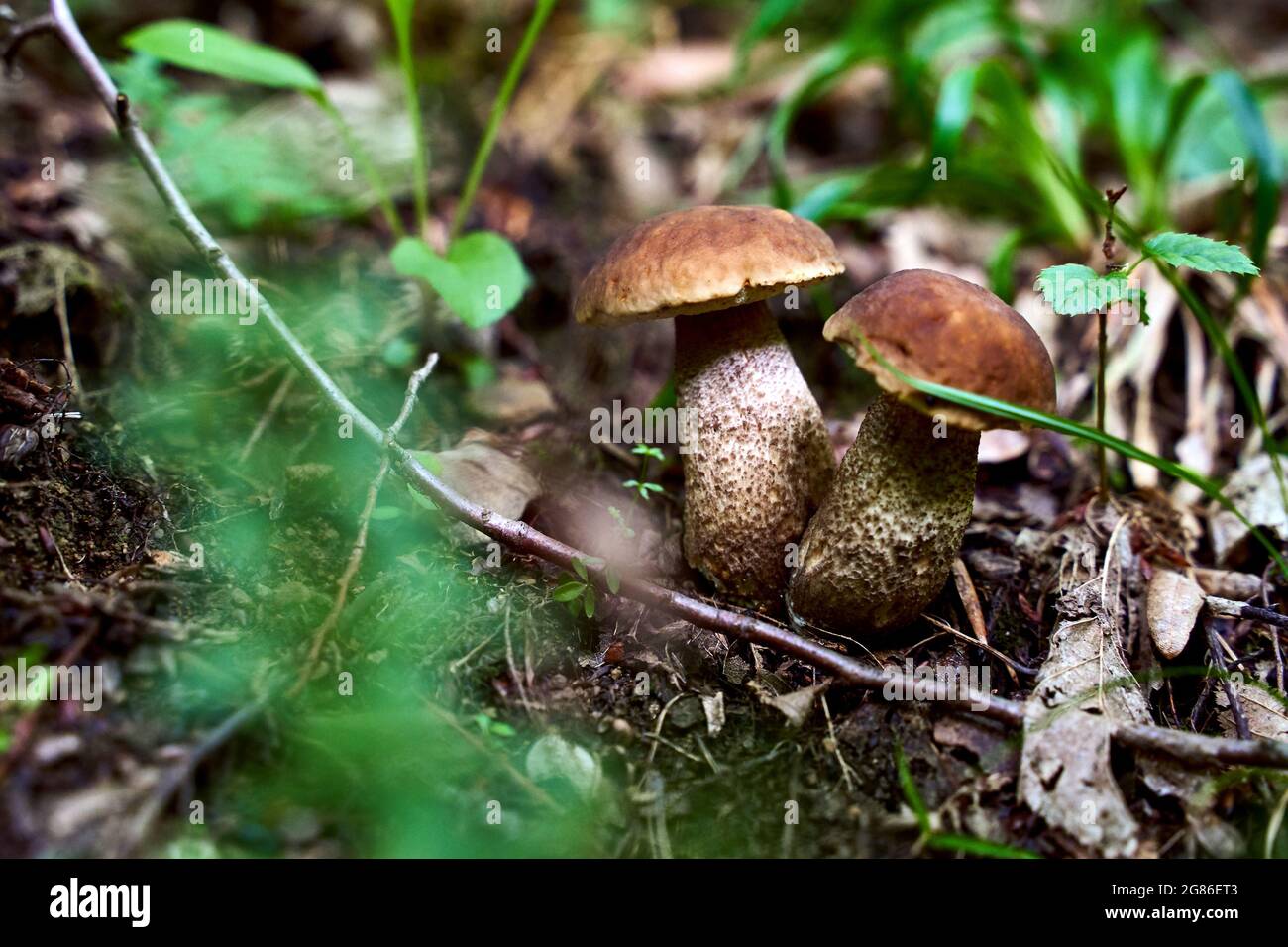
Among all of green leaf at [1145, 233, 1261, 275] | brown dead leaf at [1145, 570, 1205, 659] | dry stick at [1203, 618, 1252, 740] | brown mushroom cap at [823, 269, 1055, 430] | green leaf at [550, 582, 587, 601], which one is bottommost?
dry stick at [1203, 618, 1252, 740]

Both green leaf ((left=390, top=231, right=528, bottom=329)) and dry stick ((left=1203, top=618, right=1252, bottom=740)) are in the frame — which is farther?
green leaf ((left=390, top=231, right=528, bottom=329))

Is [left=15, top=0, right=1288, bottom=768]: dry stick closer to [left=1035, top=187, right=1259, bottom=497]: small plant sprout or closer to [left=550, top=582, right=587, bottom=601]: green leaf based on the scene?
[left=550, top=582, right=587, bottom=601]: green leaf

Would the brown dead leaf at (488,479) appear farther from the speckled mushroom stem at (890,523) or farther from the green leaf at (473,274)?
the speckled mushroom stem at (890,523)

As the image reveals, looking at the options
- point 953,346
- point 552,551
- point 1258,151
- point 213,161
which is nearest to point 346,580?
point 552,551

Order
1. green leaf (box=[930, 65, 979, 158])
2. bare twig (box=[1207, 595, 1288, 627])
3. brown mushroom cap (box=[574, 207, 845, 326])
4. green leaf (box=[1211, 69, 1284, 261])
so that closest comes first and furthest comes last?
brown mushroom cap (box=[574, 207, 845, 326]) < bare twig (box=[1207, 595, 1288, 627]) < green leaf (box=[1211, 69, 1284, 261]) < green leaf (box=[930, 65, 979, 158])

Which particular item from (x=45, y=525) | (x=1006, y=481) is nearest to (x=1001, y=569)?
(x=1006, y=481)

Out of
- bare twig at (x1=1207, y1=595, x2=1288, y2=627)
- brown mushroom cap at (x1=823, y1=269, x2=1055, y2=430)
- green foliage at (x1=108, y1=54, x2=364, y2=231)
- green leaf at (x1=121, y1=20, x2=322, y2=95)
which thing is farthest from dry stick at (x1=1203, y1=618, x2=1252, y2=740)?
green foliage at (x1=108, y1=54, x2=364, y2=231)
